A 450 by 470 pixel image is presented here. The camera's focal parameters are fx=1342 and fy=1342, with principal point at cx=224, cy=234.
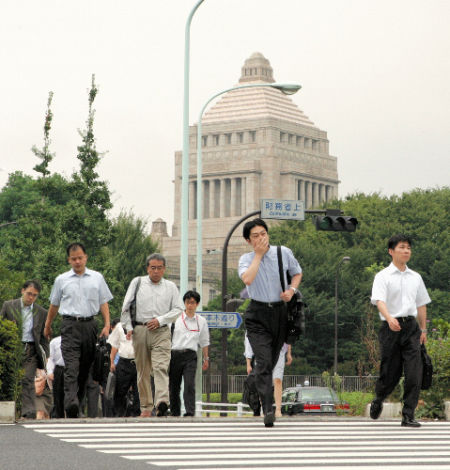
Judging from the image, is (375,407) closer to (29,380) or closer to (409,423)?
(409,423)

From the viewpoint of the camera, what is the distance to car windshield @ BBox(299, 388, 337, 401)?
34.1m

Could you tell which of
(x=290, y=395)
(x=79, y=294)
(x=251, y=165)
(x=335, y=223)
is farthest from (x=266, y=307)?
(x=251, y=165)

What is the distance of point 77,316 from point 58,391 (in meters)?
3.66

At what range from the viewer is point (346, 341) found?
7438 cm

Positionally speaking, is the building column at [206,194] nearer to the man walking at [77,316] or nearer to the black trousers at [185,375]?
the black trousers at [185,375]

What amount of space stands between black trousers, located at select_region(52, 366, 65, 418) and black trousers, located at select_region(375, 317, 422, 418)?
5.12 meters

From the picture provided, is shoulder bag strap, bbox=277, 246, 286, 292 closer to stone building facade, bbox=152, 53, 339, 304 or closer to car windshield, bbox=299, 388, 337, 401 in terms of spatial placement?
car windshield, bbox=299, 388, 337, 401

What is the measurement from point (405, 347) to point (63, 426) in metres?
3.12

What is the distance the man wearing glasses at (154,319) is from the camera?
45.4 feet

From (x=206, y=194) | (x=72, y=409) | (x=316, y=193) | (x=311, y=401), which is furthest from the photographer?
(x=316, y=193)

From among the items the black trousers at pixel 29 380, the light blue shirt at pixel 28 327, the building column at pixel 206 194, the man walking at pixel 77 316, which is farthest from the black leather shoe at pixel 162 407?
the building column at pixel 206 194

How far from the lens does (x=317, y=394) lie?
34344mm

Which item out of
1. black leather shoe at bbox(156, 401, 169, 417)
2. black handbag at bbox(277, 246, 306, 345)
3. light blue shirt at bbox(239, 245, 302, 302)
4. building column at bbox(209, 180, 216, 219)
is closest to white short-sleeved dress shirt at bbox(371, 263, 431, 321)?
black handbag at bbox(277, 246, 306, 345)

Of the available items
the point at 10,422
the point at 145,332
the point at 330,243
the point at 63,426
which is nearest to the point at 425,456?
the point at 63,426
